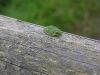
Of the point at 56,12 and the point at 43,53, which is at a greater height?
the point at 56,12

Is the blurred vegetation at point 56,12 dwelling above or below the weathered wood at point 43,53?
above

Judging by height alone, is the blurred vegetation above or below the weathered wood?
above

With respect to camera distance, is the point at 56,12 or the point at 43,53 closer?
the point at 43,53

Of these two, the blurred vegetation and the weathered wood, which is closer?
the weathered wood

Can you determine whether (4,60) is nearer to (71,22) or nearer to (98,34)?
(71,22)
